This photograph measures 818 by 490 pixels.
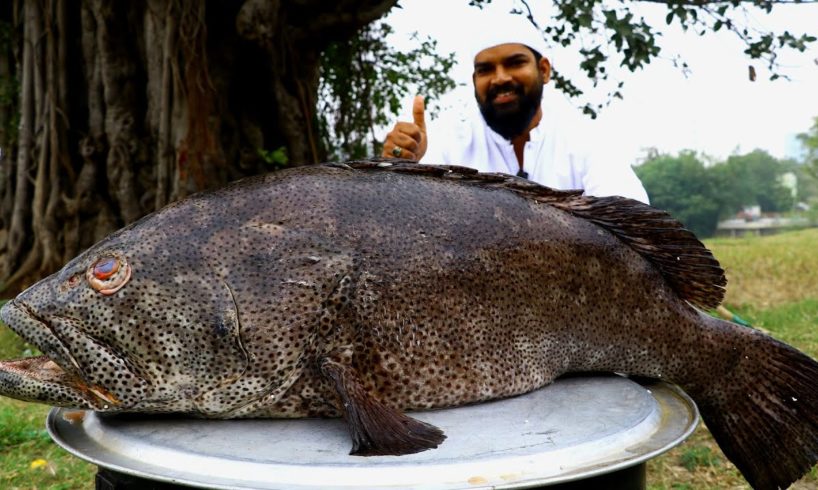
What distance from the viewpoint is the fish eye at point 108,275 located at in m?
1.77

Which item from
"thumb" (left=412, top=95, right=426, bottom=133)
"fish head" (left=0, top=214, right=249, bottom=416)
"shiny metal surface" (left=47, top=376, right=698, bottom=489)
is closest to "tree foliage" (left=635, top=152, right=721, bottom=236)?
"thumb" (left=412, top=95, right=426, bottom=133)

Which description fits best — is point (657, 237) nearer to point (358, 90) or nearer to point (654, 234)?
point (654, 234)

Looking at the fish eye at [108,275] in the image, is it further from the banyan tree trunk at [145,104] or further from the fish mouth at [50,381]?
the banyan tree trunk at [145,104]

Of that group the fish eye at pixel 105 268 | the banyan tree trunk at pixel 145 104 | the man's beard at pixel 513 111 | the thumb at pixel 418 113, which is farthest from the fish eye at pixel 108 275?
the banyan tree trunk at pixel 145 104

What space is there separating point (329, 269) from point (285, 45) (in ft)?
14.2

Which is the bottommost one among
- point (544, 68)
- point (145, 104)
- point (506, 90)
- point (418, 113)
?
point (418, 113)

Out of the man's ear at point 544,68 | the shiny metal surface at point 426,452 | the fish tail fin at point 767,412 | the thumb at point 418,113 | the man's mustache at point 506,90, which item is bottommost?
the fish tail fin at point 767,412

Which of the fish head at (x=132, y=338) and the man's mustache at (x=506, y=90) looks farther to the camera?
the man's mustache at (x=506, y=90)

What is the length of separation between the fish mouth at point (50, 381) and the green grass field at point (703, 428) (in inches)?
91.9

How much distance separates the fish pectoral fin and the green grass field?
8.63 ft

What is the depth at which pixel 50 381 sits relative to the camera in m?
1.74

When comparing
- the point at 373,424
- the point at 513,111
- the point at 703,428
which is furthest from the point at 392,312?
the point at 703,428

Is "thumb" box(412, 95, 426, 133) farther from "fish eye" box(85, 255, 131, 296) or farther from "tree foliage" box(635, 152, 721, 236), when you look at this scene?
"tree foliage" box(635, 152, 721, 236)

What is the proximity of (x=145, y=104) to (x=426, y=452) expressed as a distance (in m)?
4.88
